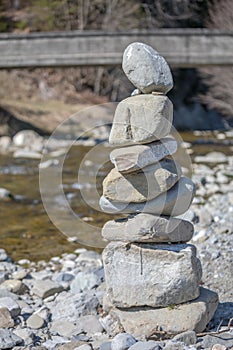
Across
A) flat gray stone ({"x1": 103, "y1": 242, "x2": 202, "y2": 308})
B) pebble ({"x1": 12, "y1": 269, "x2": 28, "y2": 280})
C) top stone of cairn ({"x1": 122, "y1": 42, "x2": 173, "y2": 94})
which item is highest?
top stone of cairn ({"x1": 122, "y1": 42, "x2": 173, "y2": 94})

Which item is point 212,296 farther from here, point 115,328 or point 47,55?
point 47,55

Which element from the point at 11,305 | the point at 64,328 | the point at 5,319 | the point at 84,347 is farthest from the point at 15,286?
the point at 84,347

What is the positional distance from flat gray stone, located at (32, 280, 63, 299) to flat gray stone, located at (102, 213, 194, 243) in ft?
5.13

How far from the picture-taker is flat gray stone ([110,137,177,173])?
4.60m

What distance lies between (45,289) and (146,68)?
259 cm

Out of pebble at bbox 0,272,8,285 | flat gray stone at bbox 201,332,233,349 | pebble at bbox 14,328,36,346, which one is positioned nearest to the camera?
flat gray stone at bbox 201,332,233,349

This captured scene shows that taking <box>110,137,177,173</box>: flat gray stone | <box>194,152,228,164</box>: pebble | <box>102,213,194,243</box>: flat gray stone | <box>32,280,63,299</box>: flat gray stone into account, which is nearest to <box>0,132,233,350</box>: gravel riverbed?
<box>32,280,63,299</box>: flat gray stone

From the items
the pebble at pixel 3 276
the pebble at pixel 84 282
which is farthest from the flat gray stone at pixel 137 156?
the pebble at pixel 3 276

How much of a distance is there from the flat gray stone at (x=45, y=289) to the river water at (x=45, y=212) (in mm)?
1544

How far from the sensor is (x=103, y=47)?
1650 centimetres

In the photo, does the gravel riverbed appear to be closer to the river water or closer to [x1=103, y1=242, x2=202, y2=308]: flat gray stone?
[x1=103, y1=242, x2=202, y2=308]: flat gray stone

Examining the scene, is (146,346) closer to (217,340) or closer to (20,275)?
(217,340)

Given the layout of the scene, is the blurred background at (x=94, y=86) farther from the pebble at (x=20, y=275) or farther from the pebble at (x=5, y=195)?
the pebble at (x=20, y=275)

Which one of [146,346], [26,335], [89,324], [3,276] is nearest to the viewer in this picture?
[146,346]
